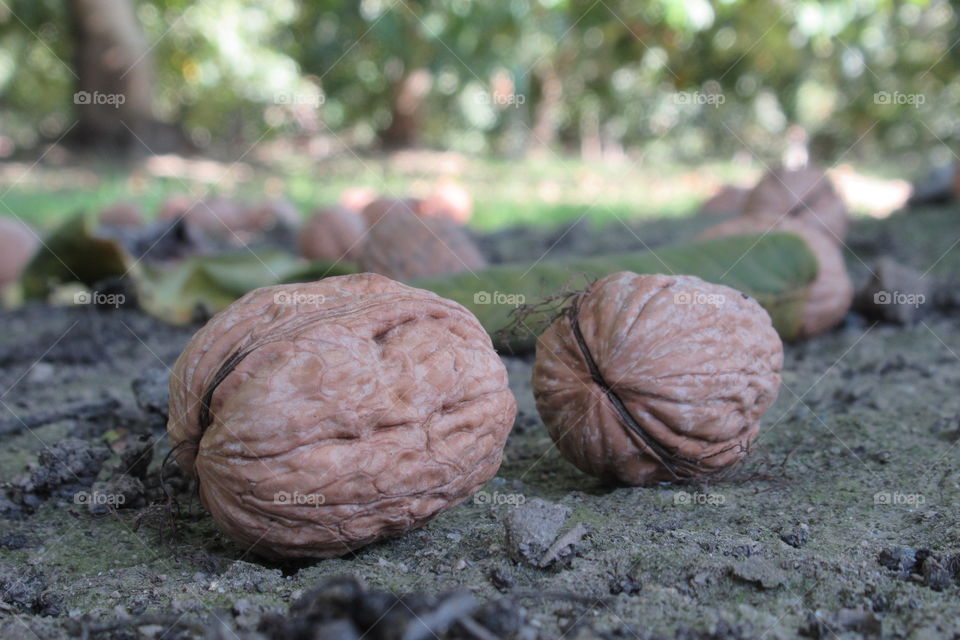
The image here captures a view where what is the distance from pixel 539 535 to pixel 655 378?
0.63m

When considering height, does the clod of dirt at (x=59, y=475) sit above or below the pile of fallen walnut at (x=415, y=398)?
below

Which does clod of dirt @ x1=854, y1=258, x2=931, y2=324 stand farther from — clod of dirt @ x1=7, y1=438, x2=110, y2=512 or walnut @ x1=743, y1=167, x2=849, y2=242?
clod of dirt @ x1=7, y1=438, x2=110, y2=512

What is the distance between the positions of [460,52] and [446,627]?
12.1m

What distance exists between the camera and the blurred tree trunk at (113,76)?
1254cm

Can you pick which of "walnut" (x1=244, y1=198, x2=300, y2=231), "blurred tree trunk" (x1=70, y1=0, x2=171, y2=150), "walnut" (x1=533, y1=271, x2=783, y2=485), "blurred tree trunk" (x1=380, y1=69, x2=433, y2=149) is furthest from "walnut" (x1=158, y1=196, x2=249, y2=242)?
"blurred tree trunk" (x1=380, y1=69, x2=433, y2=149)

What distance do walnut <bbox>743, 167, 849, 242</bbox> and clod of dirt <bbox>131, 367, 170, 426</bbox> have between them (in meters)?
4.13

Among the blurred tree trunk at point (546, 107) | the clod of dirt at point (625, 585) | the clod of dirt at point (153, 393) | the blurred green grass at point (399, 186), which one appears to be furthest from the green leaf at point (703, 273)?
the blurred tree trunk at point (546, 107)

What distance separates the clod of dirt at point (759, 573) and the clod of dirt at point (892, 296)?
10.1 ft

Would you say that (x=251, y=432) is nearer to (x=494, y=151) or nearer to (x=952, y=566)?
(x=952, y=566)

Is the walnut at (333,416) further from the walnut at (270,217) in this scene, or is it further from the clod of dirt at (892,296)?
the walnut at (270,217)

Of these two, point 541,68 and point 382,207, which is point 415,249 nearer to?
point 382,207

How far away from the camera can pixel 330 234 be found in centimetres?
611

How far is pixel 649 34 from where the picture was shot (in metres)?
9.16

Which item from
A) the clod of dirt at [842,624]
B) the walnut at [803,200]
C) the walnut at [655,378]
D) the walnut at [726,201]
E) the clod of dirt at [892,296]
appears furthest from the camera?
the walnut at [726,201]
